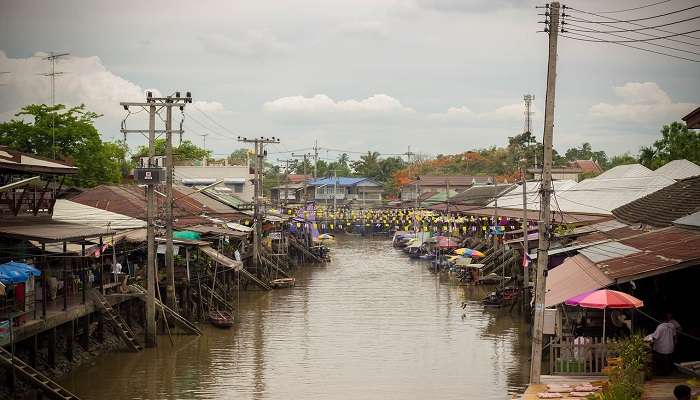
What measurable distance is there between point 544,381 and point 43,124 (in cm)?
4206

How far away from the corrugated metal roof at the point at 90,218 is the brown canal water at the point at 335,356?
4.75m

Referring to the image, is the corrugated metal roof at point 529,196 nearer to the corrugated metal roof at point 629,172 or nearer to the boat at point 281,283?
the corrugated metal roof at point 629,172

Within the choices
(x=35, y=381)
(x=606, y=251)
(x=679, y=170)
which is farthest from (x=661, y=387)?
(x=679, y=170)

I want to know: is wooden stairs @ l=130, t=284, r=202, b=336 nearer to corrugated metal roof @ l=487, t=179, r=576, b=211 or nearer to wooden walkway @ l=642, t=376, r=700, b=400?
wooden walkway @ l=642, t=376, r=700, b=400

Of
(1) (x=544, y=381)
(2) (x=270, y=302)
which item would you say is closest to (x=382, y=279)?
(2) (x=270, y=302)

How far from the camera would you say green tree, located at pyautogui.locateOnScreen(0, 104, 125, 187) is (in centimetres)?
5147

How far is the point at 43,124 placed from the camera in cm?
5166

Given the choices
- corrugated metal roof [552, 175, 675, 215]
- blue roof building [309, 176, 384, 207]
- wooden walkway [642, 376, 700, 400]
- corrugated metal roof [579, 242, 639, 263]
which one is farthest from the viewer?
blue roof building [309, 176, 384, 207]

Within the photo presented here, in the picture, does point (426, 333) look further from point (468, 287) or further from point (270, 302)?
point (468, 287)

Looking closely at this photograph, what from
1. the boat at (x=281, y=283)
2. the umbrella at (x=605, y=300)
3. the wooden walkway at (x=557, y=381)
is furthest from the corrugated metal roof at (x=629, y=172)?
the wooden walkway at (x=557, y=381)

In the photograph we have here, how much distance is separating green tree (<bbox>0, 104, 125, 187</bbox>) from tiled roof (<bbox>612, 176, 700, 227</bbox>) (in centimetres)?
3296

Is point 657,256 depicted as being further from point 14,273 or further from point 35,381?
point 14,273

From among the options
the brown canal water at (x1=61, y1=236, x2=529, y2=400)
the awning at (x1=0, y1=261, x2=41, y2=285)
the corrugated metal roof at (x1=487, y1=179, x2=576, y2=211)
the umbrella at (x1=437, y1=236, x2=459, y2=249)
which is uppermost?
the corrugated metal roof at (x1=487, y1=179, x2=576, y2=211)

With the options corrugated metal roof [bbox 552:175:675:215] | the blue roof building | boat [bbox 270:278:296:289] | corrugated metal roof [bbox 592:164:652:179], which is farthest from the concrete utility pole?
the blue roof building
